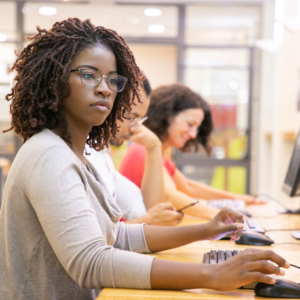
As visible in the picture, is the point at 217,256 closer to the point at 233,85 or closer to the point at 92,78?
the point at 92,78

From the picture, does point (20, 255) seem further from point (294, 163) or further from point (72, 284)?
point (294, 163)

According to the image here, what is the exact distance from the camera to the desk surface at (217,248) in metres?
0.74

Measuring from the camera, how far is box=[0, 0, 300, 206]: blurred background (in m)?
4.89

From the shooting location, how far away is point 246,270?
2.42ft

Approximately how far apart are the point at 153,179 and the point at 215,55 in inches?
137

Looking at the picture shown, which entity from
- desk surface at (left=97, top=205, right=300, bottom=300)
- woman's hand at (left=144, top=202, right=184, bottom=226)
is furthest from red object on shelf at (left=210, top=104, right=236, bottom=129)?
woman's hand at (left=144, top=202, right=184, bottom=226)

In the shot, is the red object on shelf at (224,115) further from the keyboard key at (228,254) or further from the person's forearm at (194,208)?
the keyboard key at (228,254)

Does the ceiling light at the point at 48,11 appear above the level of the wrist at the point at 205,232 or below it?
above

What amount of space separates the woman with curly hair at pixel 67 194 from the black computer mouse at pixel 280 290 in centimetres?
4

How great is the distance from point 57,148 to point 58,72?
0.56 feet

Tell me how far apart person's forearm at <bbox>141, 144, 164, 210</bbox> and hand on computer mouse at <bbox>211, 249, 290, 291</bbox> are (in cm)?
107

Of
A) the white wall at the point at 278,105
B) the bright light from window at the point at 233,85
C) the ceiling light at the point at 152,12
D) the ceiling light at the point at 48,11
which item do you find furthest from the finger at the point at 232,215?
the ceiling light at the point at 48,11

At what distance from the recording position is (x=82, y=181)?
834 millimetres

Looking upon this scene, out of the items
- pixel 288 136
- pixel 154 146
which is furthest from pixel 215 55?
pixel 154 146
